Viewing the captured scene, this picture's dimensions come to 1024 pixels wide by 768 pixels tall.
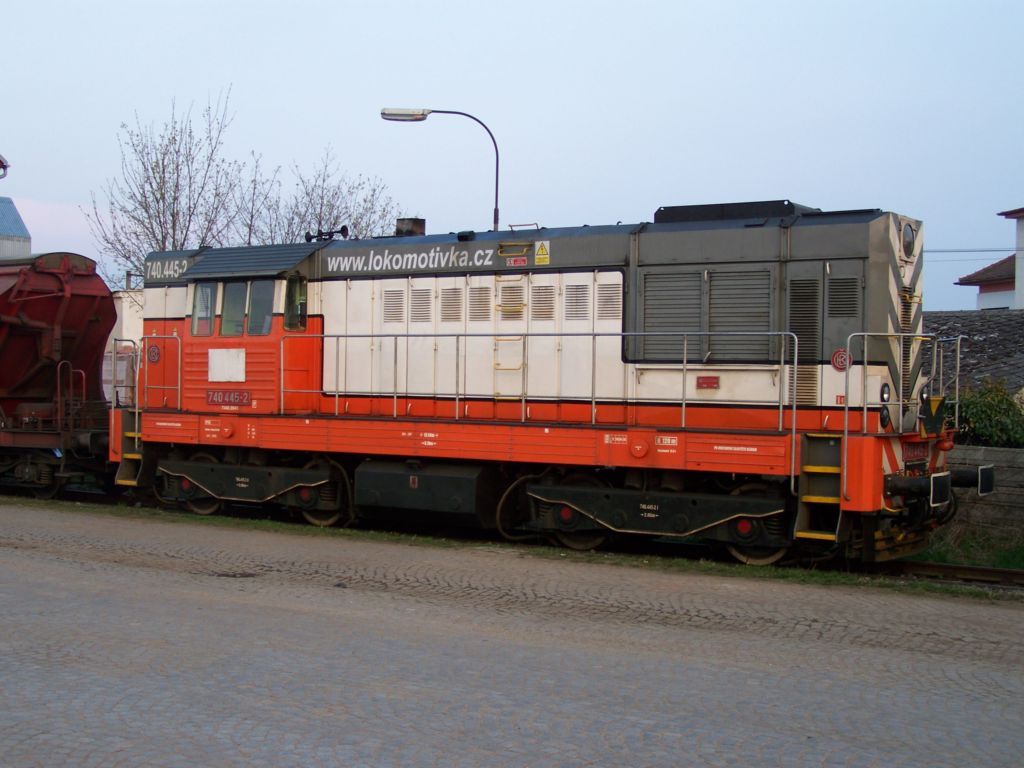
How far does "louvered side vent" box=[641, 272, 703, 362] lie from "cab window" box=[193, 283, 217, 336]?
6.31m

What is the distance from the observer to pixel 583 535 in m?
12.1

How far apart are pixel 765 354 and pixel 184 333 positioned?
836cm

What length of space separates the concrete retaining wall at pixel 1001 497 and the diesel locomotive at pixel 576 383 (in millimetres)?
1521

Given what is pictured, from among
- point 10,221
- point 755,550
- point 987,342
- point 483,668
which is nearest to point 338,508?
point 755,550

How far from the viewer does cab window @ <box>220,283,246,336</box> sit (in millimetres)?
14023

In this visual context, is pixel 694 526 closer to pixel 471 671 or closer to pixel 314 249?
pixel 471 671

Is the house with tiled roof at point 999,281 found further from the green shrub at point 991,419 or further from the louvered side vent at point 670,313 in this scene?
the louvered side vent at point 670,313

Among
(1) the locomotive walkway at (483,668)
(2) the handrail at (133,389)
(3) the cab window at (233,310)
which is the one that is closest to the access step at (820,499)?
(1) the locomotive walkway at (483,668)

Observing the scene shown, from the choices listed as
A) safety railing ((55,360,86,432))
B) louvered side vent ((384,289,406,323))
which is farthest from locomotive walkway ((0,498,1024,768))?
safety railing ((55,360,86,432))

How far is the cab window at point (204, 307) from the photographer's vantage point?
47.0ft

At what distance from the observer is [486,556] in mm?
11344

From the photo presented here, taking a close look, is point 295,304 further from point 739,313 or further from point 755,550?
point 755,550

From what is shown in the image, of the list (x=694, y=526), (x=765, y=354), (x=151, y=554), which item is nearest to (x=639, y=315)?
(x=765, y=354)

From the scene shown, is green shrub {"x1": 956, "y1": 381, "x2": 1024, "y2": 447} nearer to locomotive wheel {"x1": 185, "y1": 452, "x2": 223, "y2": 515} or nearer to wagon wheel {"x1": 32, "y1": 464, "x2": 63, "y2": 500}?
locomotive wheel {"x1": 185, "y1": 452, "x2": 223, "y2": 515}
